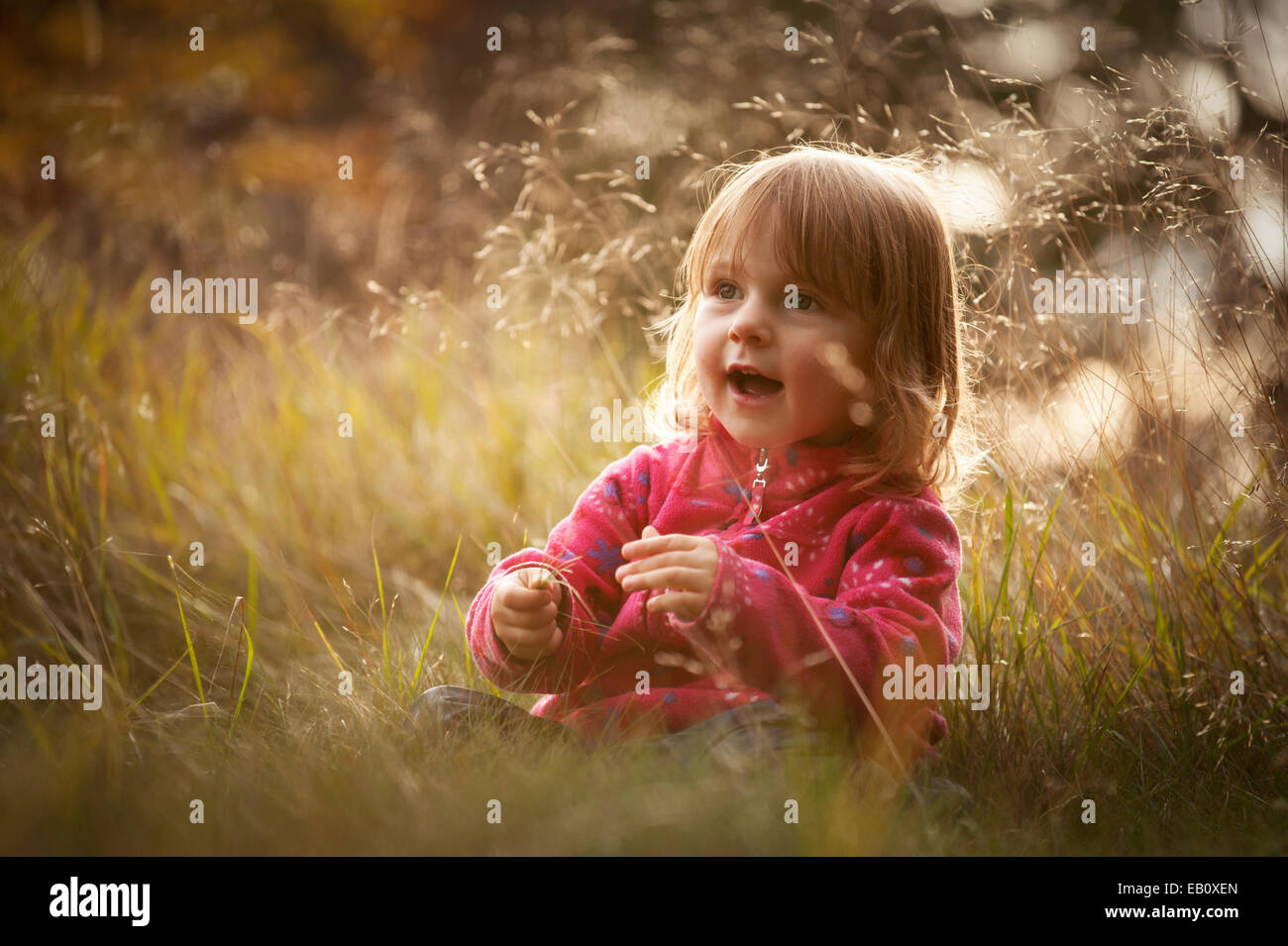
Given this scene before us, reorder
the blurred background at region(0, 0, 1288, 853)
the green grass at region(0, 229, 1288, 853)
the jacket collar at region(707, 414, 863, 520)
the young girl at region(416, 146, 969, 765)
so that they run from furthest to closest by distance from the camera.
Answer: the blurred background at region(0, 0, 1288, 853), the jacket collar at region(707, 414, 863, 520), the young girl at region(416, 146, 969, 765), the green grass at region(0, 229, 1288, 853)

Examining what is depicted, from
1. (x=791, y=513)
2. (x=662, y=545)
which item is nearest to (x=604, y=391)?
(x=791, y=513)

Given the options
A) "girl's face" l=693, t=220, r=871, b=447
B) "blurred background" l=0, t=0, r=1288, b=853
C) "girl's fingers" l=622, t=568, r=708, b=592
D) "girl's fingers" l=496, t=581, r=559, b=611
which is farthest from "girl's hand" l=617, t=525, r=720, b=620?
"blurred background" l=0, t=0, r=1288, b=853

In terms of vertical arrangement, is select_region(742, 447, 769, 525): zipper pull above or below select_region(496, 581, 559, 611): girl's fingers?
above

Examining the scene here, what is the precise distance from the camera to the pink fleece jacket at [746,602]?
150 cm

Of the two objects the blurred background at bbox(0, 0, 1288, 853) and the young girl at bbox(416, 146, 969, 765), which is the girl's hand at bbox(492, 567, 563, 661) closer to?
the young girl at bbox(416, 146, 969, 765)

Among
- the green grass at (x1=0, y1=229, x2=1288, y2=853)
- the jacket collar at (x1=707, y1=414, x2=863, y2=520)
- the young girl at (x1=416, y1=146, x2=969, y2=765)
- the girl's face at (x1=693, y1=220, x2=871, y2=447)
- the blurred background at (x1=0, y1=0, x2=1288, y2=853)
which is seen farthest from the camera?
the blurred background at (x1=0, y1=0, x2=1288, y2=853)

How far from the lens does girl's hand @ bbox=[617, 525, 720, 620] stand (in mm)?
1463

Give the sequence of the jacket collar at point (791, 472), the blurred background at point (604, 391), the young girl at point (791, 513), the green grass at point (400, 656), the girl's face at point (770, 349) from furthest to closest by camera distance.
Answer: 1. the blurred background at point (604, 391)
2. the jacket collar at point (791, 472)
3. the girl's face at point (770, 349)
4. the young girl at point (791, 513)
5. the green grass at point (400, 656)

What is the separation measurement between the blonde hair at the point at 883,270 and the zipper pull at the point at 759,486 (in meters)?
0.14

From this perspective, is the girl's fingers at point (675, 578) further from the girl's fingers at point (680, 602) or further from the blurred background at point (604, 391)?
the blurred background at point (604, 391)

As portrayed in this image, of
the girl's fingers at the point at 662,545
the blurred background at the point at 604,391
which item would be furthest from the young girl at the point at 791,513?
the blurred background at the point at 604,391

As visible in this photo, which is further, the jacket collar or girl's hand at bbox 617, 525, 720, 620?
the jacket collar

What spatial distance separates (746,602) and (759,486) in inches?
12.5

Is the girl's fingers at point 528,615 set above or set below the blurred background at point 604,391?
below
